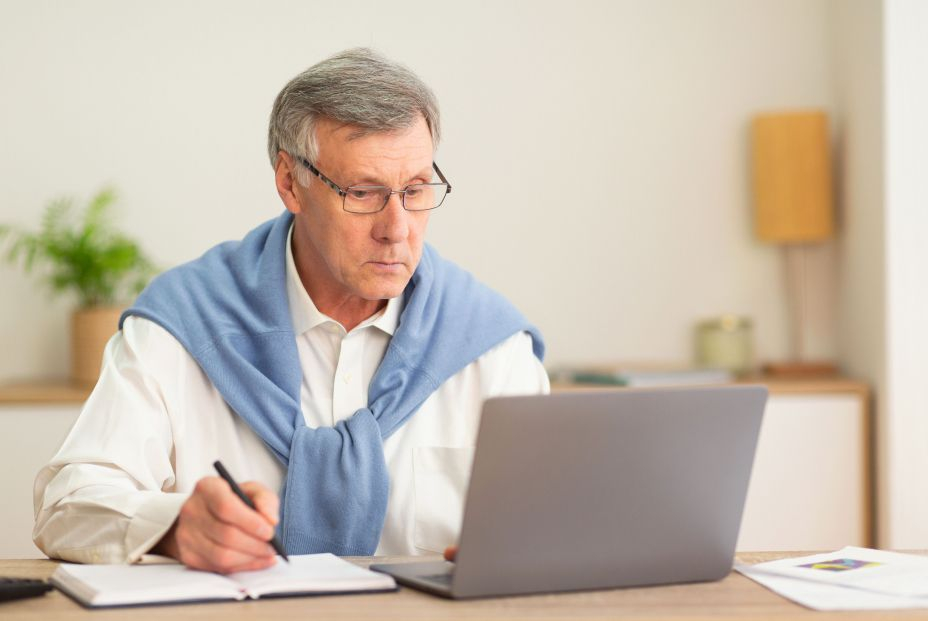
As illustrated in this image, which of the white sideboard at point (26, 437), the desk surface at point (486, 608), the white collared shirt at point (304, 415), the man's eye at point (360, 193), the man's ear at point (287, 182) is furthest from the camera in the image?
the white sideboard at point (26, 437)

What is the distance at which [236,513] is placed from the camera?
52.8 inches

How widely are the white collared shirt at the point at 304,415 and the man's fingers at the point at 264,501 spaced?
0.38 metres

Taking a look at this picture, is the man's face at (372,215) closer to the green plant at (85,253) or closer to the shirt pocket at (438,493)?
the shirt pocket at (438,493)

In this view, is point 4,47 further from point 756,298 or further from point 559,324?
point 756,298

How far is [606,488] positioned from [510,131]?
248cm

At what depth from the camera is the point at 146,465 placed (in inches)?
71.7

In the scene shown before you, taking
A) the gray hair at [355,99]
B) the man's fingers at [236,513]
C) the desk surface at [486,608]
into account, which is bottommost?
the desk surface at [486,608]

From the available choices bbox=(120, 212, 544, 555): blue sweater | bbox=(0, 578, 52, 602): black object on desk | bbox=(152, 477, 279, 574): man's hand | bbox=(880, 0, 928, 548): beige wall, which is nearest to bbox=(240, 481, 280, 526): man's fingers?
bbox=(152, 477, 279, 574): man's hand

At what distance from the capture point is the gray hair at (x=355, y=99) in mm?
1886

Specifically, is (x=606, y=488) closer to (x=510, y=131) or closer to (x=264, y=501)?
(x=264, y=501)

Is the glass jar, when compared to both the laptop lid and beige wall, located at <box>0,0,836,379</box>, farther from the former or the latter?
the laptop lid

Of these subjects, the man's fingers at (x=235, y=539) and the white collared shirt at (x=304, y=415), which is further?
the white collared shirt at (x=304, y=415)

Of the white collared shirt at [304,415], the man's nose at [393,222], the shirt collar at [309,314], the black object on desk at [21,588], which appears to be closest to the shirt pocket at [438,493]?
the white collared shirt at [304,415]

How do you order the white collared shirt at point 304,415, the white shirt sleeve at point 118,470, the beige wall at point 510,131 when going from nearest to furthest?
the white shirt sleeve at point 118,470
the white collared shirt at point 304,415
the beige wall at point 510,131
